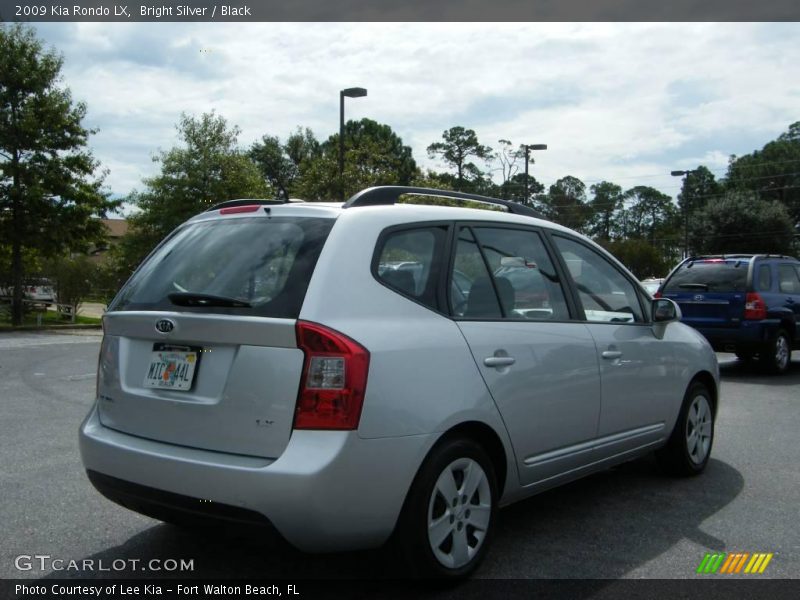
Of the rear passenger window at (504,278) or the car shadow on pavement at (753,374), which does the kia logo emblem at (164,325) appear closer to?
the rear passenger window at (504,278)

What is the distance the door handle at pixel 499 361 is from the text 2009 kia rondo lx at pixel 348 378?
0.01 m

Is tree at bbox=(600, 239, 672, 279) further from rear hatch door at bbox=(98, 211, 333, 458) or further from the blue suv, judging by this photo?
rear hatch door at bbox=(98, 211, 333, 458)

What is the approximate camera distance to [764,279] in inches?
463

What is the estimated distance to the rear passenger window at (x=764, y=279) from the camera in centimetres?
1165

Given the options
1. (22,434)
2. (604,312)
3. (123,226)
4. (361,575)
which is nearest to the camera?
(361,575)

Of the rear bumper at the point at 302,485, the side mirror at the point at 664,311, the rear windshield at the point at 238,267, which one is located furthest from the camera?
the side mirror at the point at 664,311

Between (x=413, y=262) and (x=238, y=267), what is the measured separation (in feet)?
2.65

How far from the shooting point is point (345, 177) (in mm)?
30469

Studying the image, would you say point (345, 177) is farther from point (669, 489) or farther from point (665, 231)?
point (665, 231)

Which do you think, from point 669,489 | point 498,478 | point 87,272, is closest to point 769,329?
point 669,489

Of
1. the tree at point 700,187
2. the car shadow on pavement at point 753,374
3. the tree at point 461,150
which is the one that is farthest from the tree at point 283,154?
the car shadow on pavement at point 753,374

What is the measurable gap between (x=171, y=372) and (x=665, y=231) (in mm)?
115126

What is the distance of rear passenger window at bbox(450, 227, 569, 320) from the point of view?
3872mm

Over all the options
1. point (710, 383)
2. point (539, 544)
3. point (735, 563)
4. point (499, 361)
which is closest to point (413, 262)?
point (499, 361)
